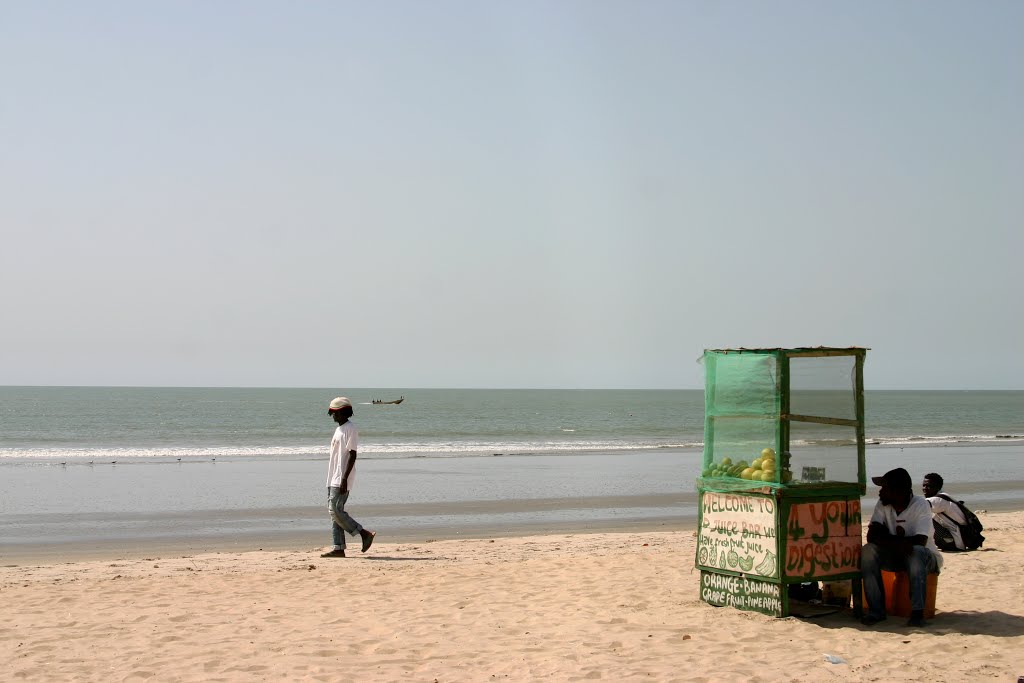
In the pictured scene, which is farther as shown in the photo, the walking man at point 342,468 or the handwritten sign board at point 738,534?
the walking man at point 342,468

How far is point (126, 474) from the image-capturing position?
24.6m

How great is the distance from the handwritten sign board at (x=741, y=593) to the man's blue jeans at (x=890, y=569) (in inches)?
26.1

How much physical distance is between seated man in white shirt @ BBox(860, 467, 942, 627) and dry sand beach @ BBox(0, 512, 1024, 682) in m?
0.22

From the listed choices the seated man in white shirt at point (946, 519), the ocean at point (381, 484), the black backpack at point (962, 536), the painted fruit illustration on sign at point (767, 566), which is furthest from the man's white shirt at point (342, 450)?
the black backpack at point (962, 536)

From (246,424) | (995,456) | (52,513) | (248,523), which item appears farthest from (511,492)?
(246,424)

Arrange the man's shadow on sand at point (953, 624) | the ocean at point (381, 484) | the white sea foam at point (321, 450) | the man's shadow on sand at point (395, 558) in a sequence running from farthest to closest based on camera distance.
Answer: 1. the white sea foam at point (321, 450)
2. the ocean at point (381, 484)
3. the man's shadow on sand at point (395, 558)
4. the man's shadow on sand at point (953, 624)

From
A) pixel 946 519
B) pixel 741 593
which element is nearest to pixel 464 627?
pixel 741 593

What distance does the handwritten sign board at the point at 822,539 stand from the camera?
6762mm

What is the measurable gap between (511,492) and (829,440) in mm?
12967

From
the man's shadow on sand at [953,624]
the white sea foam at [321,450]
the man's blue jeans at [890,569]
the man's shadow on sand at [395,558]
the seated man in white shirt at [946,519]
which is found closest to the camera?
the man's shadow on sand at [953,624]

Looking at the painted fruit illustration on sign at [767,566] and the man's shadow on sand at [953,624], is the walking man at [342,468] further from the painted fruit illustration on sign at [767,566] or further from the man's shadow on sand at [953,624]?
the man's shadow on sand at [953,624]

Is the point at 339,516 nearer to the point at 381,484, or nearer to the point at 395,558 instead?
the point at 395,558

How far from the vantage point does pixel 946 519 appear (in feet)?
33.4

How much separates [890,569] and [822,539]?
614mm
